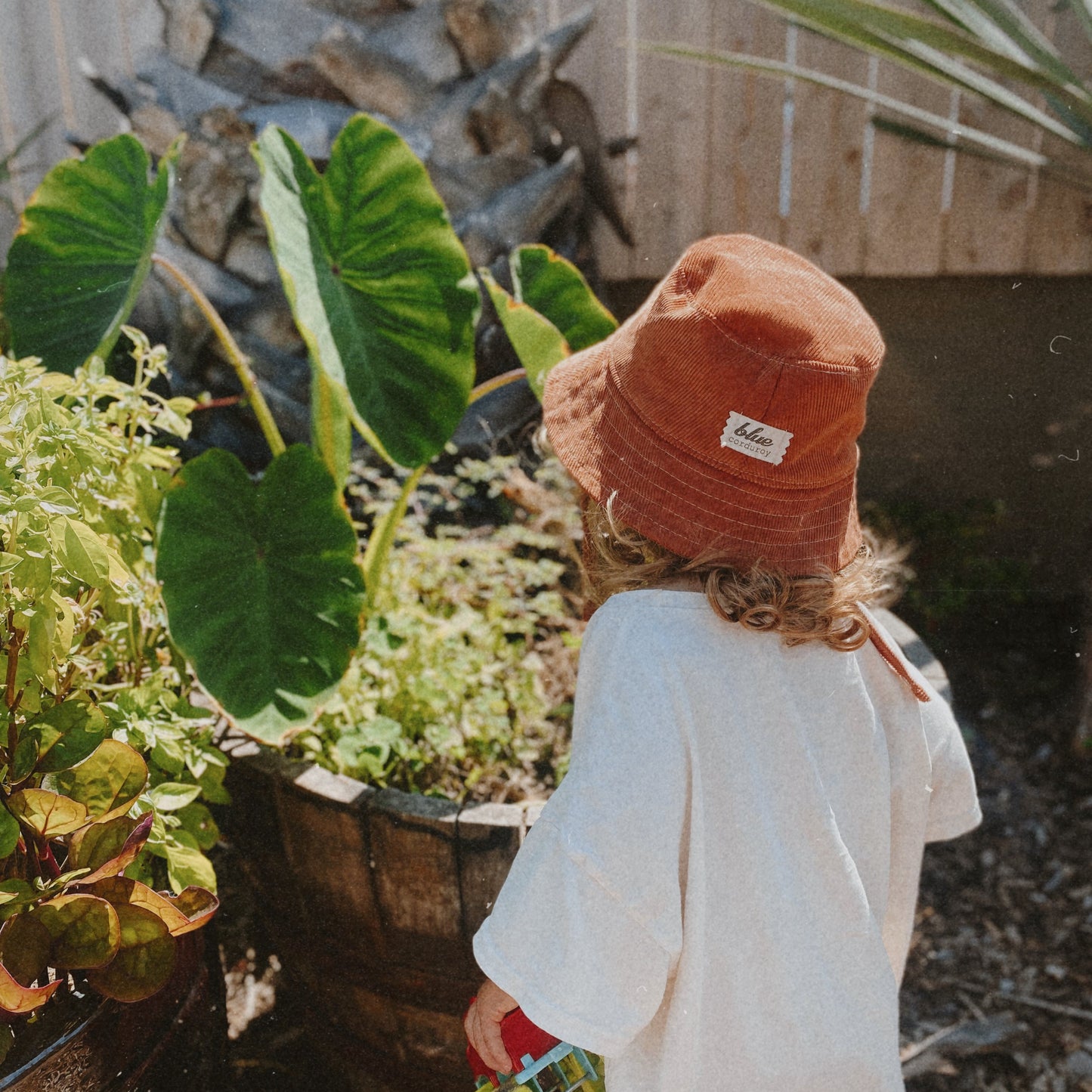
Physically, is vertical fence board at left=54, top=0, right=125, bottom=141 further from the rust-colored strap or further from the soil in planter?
the rust-colored strap

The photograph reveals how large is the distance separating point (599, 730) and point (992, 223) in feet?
7.80

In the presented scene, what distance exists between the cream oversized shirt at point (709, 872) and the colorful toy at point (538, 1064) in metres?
0.06

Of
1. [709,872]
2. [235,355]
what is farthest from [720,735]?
[235,355]

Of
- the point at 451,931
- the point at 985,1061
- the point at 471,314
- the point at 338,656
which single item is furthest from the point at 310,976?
the point at 985,1061

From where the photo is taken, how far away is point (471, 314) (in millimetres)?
1464

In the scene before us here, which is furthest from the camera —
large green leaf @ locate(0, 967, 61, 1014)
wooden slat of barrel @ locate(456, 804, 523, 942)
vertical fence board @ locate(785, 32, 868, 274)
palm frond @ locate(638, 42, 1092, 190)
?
vertical fence board @ locate(785, 32, 868, 274)

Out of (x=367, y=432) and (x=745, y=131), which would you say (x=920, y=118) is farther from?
(x=367, y=432)

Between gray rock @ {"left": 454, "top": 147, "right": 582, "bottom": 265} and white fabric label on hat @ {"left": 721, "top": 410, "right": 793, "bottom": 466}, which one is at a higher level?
white fabric label on hat @ {"left": 721, "top": 410, "right": 793, "bottom": 466}

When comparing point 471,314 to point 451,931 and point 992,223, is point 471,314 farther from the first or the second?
point 992,223

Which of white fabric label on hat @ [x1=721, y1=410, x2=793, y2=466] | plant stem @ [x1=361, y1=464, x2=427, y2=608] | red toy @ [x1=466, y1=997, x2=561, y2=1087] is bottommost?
red toy @ [x1=466, y1=997, x2=561, y2=1087]

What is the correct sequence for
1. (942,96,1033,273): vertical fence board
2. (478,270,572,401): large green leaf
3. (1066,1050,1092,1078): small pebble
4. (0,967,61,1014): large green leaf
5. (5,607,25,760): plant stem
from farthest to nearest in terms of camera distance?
(942,96,1033,273): vertical fence board, (1066,1050,1092,1078): small pebble, (478,270,572,401): large green leaf, (5,607,25,760): plant stem, (0,967,61,1014): large green leaf

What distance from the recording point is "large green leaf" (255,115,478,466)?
1.39 meters

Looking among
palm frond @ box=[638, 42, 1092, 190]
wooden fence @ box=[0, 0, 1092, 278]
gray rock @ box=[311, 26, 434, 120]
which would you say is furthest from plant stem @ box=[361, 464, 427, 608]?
wooden fence @ box=[0, 0, 1092, 278]

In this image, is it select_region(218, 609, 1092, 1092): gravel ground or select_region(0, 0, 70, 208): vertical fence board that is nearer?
select_region(218, 609, 1092, 1092): gravel ground
